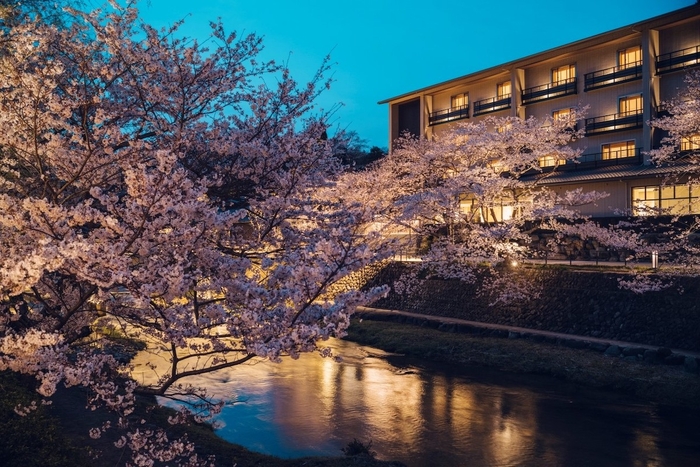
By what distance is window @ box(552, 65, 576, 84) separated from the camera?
32719 mm

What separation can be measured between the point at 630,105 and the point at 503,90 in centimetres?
843

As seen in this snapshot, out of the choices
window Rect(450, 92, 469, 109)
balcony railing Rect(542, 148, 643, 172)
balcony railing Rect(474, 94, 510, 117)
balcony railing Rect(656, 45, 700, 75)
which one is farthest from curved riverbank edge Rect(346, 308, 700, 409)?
window Rect(450, 92, 469, 109)

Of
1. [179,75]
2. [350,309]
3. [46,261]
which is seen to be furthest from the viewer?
[179,75]

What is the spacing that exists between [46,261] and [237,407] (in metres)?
10.7

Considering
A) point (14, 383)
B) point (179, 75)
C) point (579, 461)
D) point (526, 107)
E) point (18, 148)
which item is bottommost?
point (579, 461)

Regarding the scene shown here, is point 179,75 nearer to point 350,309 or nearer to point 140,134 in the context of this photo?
point 140,134

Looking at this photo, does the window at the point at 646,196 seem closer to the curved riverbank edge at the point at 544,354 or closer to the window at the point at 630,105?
the window at the point at 630,105

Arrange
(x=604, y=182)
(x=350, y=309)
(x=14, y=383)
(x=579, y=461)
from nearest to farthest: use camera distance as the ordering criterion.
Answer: (x=350, y=309)
(x=14, y=383)
(x=579, y=461)
(x=604, y=182)

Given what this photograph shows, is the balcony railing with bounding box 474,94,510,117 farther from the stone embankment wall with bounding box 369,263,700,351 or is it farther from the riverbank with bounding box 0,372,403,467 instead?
the riverbank with bounding box 0,372,403,467

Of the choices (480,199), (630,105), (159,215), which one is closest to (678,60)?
(630,105)

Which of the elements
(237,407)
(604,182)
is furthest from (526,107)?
(237,407)

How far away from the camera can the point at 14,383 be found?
28.3ft

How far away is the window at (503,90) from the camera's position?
118ft

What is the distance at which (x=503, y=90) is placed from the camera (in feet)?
119
